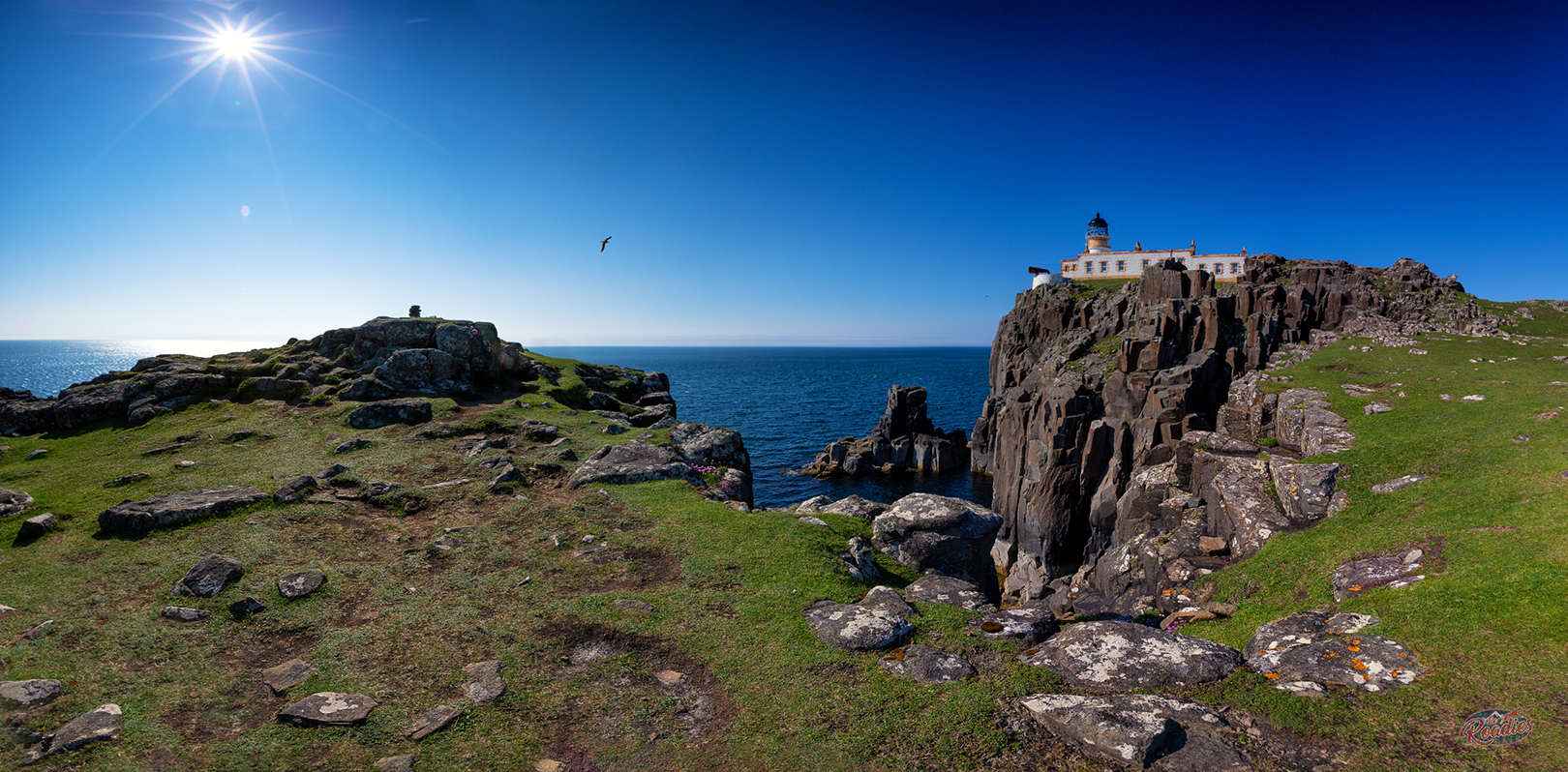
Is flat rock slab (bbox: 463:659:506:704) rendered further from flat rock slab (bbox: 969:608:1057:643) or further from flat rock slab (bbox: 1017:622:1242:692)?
flat rock slab (bbox: 1017:622:1242:692)

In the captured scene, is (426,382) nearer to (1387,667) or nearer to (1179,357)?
(1387,667)

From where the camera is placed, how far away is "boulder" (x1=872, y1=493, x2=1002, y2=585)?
585 inches

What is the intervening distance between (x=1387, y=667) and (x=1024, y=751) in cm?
564

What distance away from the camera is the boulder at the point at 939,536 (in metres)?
14.9

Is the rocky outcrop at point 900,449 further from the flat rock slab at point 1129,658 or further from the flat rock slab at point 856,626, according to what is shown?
the flat rock slab at point 1129,658

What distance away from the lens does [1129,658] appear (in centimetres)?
868

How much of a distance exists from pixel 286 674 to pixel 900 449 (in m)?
61.5

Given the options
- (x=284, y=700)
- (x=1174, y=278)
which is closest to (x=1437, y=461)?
(x=284, y=700)

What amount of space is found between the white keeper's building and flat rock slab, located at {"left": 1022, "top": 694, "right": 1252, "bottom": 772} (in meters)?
85.4

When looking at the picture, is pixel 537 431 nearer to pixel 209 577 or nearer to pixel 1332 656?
pixel 209 577

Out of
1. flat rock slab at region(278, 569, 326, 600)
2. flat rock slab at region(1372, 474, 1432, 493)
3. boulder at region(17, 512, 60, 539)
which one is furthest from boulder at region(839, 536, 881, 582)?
boulder at region(17, 512, 60, 539)

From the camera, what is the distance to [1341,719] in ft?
23.1

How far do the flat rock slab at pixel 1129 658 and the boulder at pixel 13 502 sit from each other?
23903 mm

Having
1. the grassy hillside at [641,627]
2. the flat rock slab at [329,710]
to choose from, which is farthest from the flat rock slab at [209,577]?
the flat rock slab at [329,710]
